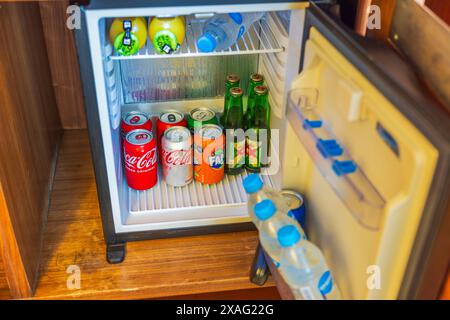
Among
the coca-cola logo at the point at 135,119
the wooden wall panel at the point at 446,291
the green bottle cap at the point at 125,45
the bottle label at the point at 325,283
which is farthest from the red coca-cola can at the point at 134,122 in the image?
the wooden wall panel at the point at 446,291

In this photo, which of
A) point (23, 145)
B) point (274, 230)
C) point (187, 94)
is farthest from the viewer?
point (187, 94)

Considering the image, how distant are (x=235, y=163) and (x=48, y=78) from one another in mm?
715

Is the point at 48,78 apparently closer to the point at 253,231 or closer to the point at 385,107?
the point at 253,231

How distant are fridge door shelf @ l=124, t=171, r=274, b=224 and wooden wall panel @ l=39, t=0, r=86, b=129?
1.58 feet

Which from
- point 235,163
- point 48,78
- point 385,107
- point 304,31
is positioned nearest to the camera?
point 385,107

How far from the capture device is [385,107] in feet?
2.66

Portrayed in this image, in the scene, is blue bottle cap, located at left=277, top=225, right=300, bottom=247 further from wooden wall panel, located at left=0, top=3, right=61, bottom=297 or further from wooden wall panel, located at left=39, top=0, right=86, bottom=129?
wooden wall panel, located at left=39, top=0, right=86, bottom=129

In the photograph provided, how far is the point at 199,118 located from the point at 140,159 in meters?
0.23

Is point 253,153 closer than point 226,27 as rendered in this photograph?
No

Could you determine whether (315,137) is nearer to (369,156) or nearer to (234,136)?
(369,156)

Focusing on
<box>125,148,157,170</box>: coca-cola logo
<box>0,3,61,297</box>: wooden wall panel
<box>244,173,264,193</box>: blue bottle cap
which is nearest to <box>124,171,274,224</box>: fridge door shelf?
<box>125,148,157,170</box>: coca-cola logo

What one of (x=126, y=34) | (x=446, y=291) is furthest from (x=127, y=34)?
(x=446, y=291)

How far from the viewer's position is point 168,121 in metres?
1.59
